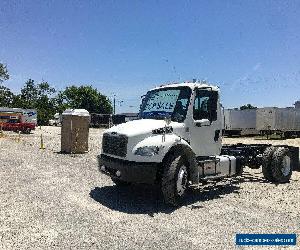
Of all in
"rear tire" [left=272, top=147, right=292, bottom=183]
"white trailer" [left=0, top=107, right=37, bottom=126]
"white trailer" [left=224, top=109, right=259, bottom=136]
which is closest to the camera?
"rear tire" [left=272, top=147, right=292, bottom=183]

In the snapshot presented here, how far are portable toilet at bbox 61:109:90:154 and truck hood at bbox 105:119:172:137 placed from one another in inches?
468

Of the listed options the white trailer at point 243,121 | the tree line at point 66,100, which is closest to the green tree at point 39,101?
the tree line at point 66,100

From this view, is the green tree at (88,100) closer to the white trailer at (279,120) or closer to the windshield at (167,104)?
→ the white trailer at (279,120)

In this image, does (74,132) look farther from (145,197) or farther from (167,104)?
(167,104)

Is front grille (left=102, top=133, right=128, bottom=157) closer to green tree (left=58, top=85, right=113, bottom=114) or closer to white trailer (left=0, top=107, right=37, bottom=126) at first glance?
white trailer (left=0, top=107, right=37, bottom=126)

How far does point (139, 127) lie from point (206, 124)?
2160 millimetres

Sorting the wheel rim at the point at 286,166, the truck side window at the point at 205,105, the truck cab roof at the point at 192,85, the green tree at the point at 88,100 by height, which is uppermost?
the green tree at the point at 88,100

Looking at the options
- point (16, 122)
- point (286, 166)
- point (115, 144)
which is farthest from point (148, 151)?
point (16, 122)

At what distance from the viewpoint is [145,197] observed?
30.1ft

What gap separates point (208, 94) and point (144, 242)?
495 cm

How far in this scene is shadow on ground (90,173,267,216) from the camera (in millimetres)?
8047

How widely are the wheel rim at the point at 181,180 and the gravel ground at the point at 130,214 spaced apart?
1.32ft

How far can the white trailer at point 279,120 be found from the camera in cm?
3894

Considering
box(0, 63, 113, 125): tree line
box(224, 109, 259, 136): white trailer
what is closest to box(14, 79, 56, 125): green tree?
box(0, 63, 113, 125): tree line
